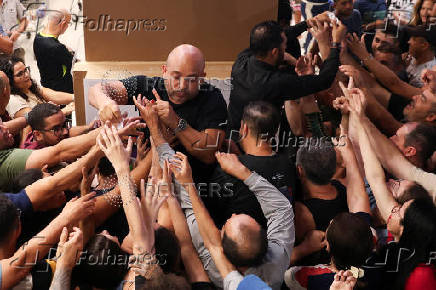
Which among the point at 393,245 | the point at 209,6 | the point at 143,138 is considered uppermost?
the point at 209,6

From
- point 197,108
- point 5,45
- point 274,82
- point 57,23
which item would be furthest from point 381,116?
point 5,45

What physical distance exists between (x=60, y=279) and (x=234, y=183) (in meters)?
0.78

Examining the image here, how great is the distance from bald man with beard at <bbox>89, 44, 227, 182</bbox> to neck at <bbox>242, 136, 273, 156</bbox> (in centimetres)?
18

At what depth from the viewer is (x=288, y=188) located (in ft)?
6.97

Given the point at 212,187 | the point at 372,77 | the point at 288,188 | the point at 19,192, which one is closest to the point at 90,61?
the point at 19,192

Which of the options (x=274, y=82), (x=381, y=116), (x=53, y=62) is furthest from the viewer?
(x=53, y=62)

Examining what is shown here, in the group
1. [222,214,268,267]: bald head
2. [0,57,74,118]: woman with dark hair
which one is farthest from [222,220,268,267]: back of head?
[0,57,74,118]: woman with dark hair

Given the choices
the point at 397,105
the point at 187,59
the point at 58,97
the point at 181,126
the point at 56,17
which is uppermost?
the point at 187,59

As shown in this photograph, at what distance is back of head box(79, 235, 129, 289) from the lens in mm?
1736

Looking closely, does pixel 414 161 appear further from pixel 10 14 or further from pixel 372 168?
pixel 10 14

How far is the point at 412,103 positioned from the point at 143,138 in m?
1.50

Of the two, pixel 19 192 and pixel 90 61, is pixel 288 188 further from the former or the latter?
pixel 90 61

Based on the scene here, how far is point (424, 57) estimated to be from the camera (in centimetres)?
308

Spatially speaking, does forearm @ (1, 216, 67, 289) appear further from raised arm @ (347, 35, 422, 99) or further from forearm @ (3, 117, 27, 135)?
raised arm @ (347, 35, 422, 99)
